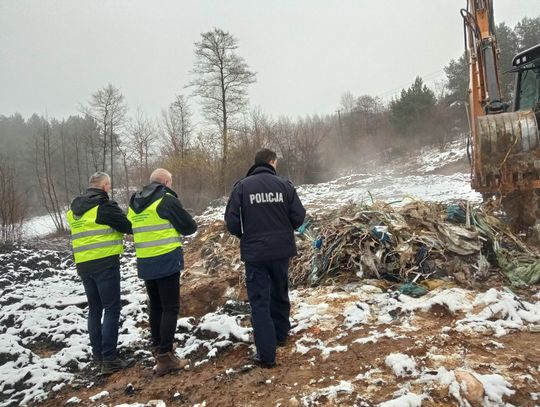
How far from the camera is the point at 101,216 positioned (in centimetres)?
362

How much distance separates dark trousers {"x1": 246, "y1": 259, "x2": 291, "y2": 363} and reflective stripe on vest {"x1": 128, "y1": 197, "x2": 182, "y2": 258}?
28.5 inches

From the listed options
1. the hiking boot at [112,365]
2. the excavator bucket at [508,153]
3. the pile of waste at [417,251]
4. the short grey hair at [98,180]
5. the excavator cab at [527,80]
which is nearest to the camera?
the hiking boot at [112,365]

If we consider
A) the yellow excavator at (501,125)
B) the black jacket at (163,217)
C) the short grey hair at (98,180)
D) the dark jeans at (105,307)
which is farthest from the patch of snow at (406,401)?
the yellow excavator at (501,125)

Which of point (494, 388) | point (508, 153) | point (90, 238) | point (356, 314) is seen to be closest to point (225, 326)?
point (356, 314)

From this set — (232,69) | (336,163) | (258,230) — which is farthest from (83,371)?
(336,163)

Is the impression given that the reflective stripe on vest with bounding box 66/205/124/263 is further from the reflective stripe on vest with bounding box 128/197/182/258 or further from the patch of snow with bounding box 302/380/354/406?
the patch of snow with bounding box 302/380/354/406

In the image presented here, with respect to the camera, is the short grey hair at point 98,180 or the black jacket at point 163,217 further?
the short grey hair at point 98,180

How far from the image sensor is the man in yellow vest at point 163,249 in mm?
3400

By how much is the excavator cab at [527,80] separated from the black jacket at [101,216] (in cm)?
590

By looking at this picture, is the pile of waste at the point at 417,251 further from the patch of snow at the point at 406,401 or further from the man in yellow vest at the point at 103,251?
the man in yellow vest at the point at 103,251

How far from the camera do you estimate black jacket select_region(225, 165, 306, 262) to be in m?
3.26

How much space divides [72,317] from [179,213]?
111 inches

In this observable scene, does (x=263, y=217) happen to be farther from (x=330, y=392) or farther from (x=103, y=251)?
(x=103, y=251)

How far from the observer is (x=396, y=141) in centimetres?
3450
